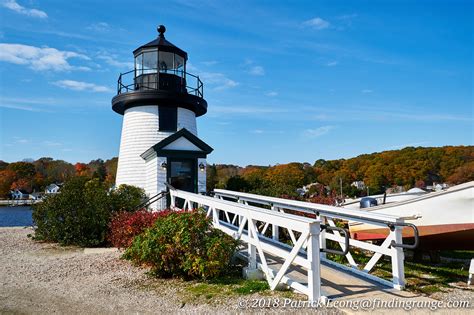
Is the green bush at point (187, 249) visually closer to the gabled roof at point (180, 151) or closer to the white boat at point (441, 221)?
the white boat at point (441, 221)

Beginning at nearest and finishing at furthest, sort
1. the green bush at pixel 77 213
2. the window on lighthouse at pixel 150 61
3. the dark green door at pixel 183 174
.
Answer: the green bush at pixel 77 213
the dark green door at pixel 183 174
the window on lighthouse at pixel 150 61

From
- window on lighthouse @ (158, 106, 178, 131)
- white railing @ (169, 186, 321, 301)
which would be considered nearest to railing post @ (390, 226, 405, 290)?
white railing @ (169, 186, 321, 301)

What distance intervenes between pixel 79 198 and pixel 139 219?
3.78 m

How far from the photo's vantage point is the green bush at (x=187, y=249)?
6.33m

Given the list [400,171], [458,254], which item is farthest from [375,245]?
[400,171]

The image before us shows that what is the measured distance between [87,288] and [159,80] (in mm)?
10024

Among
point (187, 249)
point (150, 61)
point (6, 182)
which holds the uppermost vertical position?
point (150, 61)

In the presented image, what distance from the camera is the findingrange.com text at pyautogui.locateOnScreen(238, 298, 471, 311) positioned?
459cm

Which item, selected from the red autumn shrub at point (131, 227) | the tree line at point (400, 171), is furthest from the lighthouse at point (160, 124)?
the tree line at point (400, 171)

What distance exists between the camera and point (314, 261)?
481 centimetres

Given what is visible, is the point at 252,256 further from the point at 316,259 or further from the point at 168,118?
the point at 168,118

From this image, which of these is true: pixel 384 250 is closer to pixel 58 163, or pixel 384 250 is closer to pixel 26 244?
pixel 26 244

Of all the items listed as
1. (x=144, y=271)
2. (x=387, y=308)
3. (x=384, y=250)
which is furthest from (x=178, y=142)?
(x=387, y=308)

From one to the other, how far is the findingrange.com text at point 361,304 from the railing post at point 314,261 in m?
0.11
